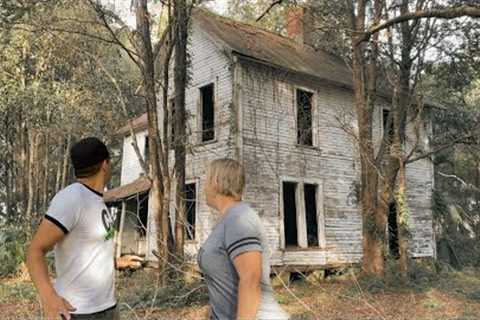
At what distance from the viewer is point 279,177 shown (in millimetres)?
14195

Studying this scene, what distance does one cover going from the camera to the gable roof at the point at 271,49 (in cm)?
1430

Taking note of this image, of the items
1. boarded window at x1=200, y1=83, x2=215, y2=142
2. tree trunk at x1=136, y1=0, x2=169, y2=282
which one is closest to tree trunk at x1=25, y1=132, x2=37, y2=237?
boarded window at x1=200, y1=83, x2=215, y2=142

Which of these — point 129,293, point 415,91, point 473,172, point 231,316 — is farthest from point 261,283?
point 473,172

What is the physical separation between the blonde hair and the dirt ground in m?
5.19

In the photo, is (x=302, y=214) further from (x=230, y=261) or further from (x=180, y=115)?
(x=230, y=261)

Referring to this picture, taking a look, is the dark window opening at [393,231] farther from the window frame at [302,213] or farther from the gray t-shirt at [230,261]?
the gray t-shirt at [230,261]

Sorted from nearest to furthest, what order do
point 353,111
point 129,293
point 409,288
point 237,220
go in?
1. point 237,220
2. point 129,293
3. point 409,288
4. point 353,111

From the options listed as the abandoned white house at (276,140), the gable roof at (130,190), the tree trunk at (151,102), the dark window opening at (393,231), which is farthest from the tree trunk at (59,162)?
the dark window opening at (393,231)

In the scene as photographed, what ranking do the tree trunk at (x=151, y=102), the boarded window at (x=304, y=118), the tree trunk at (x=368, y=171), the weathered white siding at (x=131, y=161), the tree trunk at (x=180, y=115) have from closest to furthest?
the tree trunk at (x=151, y=102) → the tree trunk at (x=180, y=115) → the tree trunk at (x=368, y=171) → the boarded window at (x=304, y=118) → the weathered white siding at (x=131, y=161)

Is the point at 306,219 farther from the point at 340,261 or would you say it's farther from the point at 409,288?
the point at 409,288

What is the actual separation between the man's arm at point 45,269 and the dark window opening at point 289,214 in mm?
12900

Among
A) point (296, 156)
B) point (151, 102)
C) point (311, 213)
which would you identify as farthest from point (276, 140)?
point (151, 102)

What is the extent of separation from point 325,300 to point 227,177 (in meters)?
9.28

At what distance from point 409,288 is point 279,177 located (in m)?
4.75
